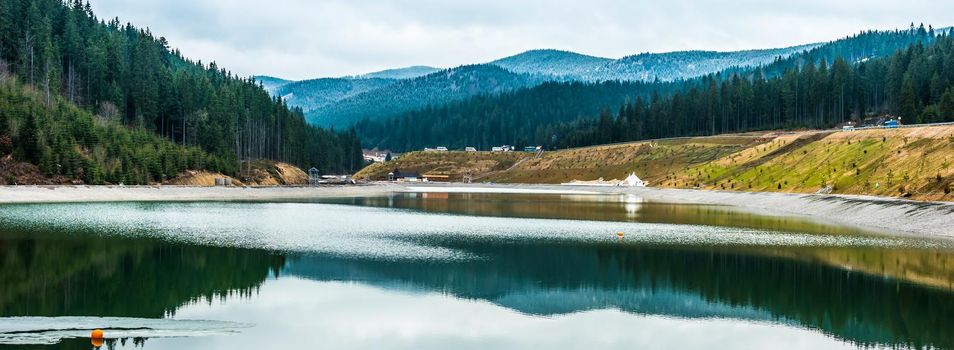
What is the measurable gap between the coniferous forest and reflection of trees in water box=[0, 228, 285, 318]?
65278mm

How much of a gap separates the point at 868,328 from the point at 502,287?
47.5 ft

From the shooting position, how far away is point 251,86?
649ft

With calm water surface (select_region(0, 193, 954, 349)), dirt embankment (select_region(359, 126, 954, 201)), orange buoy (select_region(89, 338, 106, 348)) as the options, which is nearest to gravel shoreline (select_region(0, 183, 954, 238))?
dirt embankment (select_region(359, 126, 954, 201))

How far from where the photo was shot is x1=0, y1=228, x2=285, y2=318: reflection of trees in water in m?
27.2

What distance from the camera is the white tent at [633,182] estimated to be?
16970 cm

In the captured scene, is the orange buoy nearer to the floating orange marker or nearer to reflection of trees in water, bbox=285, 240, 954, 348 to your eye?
the floating orange marker

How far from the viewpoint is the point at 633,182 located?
17200cm

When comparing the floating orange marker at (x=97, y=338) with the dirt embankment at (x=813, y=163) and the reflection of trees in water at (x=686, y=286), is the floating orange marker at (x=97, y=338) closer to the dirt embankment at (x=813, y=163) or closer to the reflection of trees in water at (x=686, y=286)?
the reflection of trees in water at (x=686, y=286)

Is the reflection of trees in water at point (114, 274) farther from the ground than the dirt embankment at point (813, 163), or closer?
closer

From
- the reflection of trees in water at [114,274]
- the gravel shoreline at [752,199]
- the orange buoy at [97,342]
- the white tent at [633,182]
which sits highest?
the white tent at [633,182]

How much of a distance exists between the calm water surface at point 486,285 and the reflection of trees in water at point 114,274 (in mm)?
110

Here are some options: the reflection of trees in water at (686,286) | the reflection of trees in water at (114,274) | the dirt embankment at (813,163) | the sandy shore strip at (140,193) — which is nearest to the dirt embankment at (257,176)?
the sandy shore strip at (140,193)

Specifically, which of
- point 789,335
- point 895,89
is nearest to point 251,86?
point 895,89

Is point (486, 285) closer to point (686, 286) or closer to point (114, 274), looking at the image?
point (686, 286)
